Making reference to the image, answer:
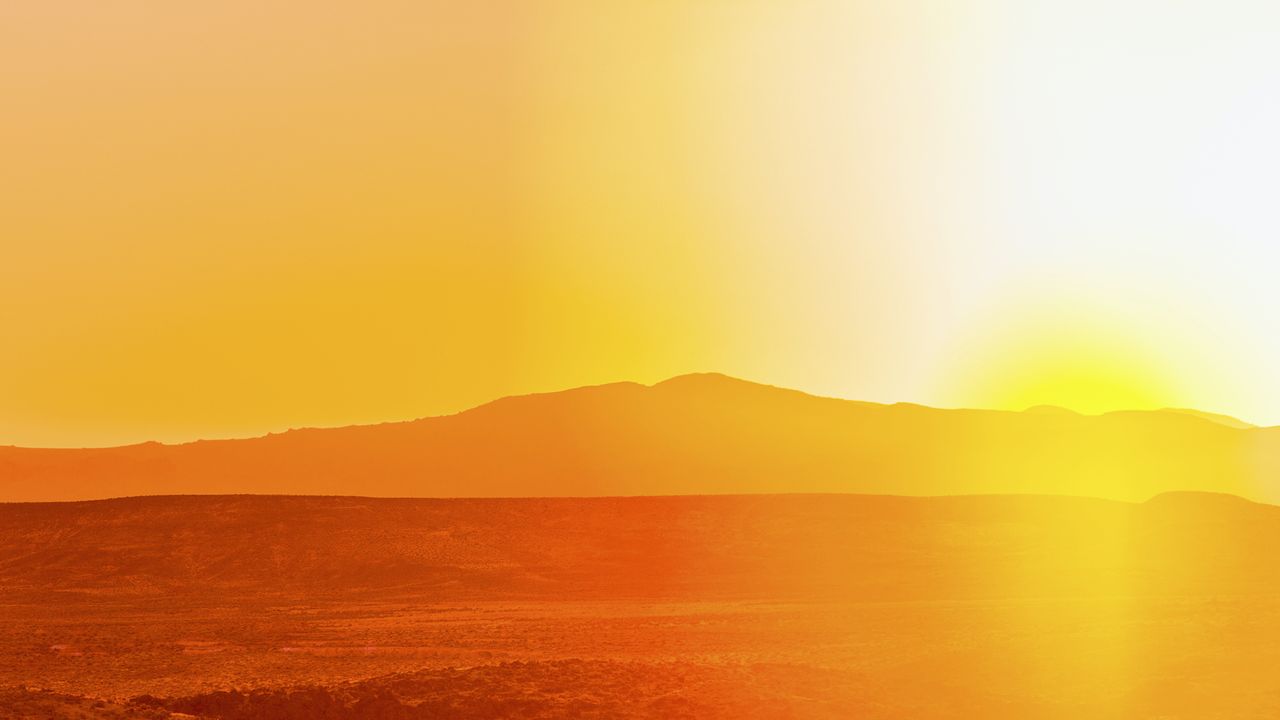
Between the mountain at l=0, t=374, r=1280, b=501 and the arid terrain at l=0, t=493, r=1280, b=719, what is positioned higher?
the mountain at l=0, t=374, r=1280, b=501

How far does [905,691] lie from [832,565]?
30046 mm

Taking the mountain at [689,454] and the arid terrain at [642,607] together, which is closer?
the arid terrain at [642,607]

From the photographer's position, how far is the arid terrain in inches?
923

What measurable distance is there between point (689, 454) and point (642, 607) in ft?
237

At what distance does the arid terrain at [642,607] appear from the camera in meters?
23.5

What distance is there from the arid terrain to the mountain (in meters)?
41.1

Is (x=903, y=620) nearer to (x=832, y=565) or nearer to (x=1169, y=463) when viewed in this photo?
(x=832, y=565)

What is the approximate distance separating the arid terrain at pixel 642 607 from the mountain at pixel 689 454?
1618 inches

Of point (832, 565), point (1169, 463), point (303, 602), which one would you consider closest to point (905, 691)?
point (303, 602)

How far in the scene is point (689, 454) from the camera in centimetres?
11300

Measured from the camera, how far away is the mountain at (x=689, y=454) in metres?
104

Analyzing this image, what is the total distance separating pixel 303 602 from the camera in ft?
145

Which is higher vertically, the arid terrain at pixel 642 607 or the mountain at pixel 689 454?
the mountain at pixel 689 454

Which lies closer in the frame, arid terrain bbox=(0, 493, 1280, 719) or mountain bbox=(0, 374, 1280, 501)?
arid terrain bbox=(0, 493, 1280, 719)
